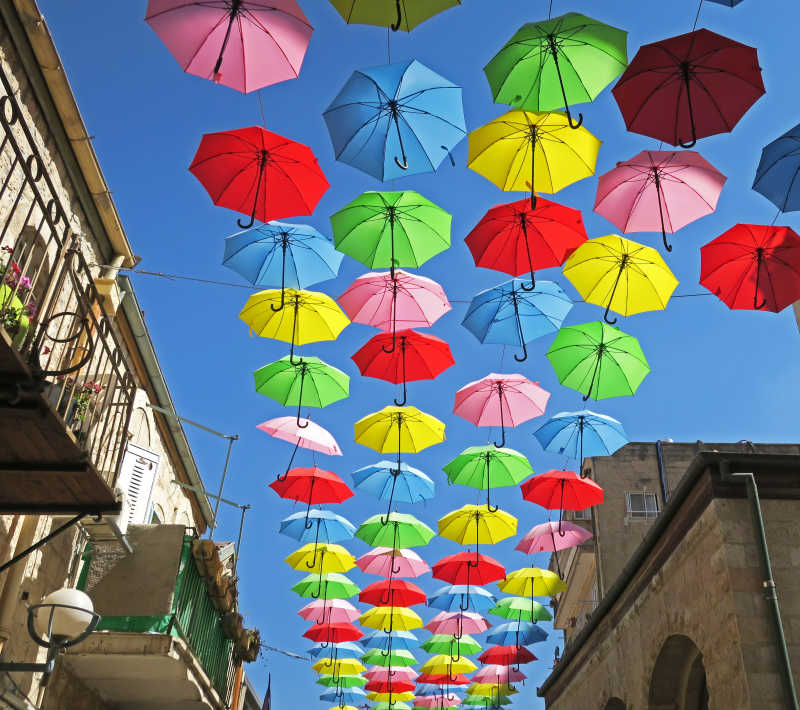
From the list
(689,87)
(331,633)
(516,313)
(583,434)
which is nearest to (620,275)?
(516,313)

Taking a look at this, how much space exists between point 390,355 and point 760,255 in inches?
224

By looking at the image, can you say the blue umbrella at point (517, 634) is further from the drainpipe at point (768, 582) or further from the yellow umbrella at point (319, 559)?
the drainpipe at point (768, 582)

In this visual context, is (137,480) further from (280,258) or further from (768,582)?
(768,582)

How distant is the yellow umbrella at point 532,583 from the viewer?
18.9m

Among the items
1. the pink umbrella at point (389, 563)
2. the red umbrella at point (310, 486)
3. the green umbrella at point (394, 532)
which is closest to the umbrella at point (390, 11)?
the red umbrella at point (310, 486)

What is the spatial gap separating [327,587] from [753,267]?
14.0 meters

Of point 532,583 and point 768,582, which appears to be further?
point 532,583

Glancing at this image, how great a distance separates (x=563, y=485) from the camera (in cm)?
1564

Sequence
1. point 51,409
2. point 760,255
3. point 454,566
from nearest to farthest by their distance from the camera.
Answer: point 51,409
point 760,255
point 454,566

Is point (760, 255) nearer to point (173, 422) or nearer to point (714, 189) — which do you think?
point (714, 189)

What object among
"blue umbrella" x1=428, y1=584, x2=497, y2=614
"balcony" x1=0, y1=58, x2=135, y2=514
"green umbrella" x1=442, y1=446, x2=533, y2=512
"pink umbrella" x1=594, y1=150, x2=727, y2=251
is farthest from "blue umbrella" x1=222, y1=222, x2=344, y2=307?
"blue umbrella" x1=428, y1=584, x2=497, y2=614

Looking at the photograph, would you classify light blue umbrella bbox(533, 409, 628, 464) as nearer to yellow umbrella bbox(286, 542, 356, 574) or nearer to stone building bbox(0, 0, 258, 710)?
yellow umbrella bbox(286, 542, 356, 574)

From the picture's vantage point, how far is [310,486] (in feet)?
52.2

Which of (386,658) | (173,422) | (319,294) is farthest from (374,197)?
(386,658)
